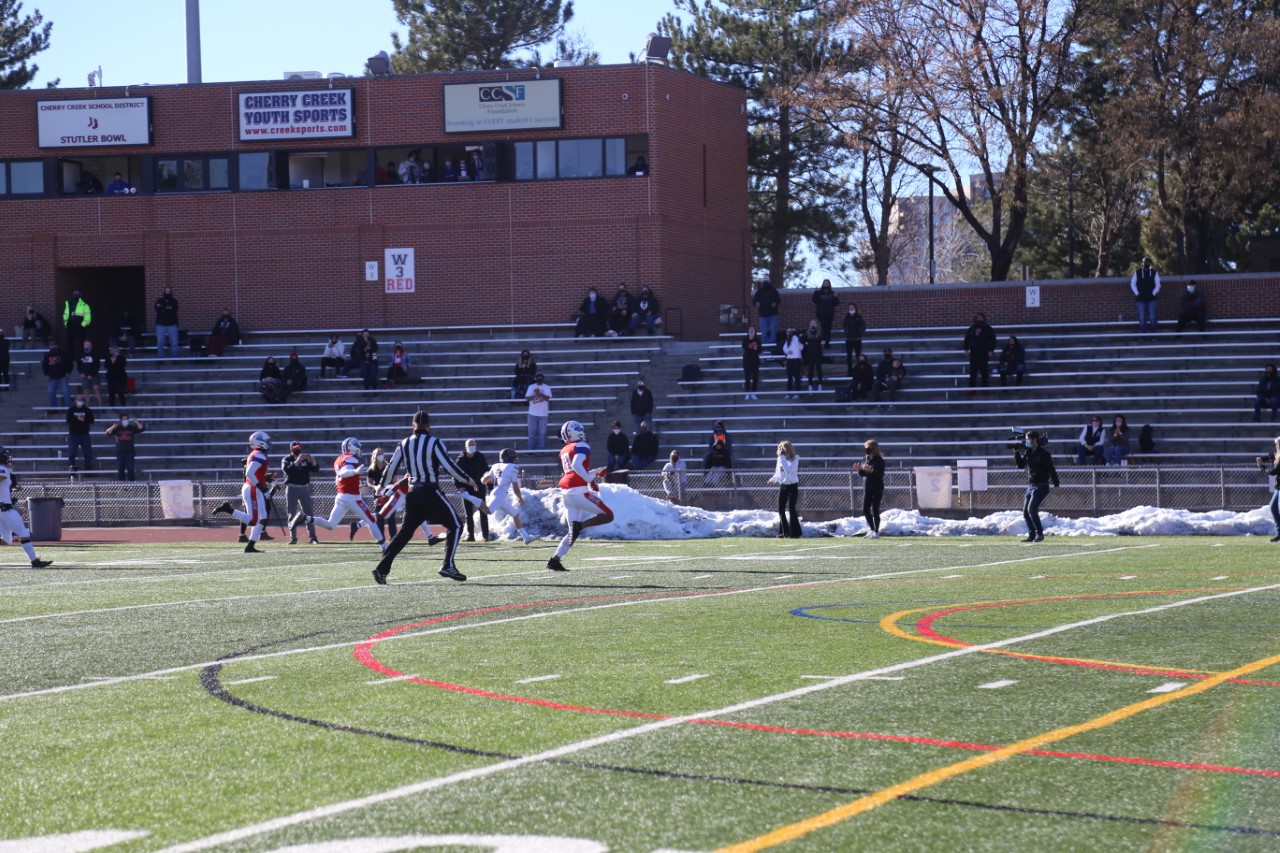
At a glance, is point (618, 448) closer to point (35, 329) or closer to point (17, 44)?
point (35, 329)

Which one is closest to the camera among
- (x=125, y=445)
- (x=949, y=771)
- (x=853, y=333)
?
(x=949, y=771)

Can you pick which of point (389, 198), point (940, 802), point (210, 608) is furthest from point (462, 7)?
point (940, 802)

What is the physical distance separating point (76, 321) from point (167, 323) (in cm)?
225

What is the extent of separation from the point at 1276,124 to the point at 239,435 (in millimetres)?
27593

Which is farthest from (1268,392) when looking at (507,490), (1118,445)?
(507,490)

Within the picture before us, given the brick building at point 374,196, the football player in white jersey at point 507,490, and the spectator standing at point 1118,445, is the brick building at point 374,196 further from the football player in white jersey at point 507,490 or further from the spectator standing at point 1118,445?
the football player in white jersey at point 507,490

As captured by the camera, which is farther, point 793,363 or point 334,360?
point 334,360

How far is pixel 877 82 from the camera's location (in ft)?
155

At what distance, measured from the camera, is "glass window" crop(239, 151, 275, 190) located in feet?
148

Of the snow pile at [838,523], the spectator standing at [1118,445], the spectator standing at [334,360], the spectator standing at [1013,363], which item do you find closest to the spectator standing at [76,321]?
the spectator standing at [334,360]

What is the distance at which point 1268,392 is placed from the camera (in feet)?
110

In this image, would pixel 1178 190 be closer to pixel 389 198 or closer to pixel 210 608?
pixel 389 198

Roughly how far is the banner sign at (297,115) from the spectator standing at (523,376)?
1028 centimetres

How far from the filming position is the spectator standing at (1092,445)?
3216 centimetres
